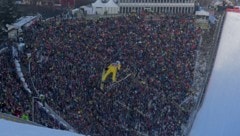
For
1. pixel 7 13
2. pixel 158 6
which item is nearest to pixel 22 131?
pixel 7 13

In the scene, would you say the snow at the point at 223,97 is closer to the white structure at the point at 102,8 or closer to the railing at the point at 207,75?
the railing at the point at 207,75

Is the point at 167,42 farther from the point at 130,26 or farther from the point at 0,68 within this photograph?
the point at 0,68

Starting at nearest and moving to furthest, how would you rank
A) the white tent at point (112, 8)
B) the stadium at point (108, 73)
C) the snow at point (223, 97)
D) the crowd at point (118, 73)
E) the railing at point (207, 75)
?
the snow at point (223, 97), the stadium at point (108, 73), the crowd at point (118, 73), the railing at point (207, 75), the white tent at point (112, 8)

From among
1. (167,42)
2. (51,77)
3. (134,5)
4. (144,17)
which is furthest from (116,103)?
(134,5)

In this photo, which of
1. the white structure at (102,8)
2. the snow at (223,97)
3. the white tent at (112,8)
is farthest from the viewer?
the white tent at (112,8)

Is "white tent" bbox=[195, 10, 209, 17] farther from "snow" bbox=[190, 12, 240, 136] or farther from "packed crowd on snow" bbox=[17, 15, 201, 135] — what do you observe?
"snow" bbox=[190, 12, 240, 136]

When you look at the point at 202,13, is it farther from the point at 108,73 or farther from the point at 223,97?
the point at 223,97

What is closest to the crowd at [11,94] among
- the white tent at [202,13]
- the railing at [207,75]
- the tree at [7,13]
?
the railing at [207,75]

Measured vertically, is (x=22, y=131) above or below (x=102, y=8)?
above
